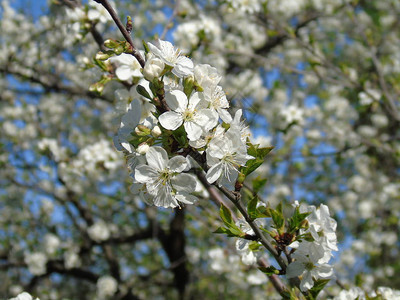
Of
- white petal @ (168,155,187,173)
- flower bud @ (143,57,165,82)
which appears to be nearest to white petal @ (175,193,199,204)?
white petal @ (168,155,187,173)

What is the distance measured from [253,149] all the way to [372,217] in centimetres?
584

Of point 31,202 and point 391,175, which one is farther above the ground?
point 31,202

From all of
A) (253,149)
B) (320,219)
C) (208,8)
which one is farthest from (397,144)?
(253,149)

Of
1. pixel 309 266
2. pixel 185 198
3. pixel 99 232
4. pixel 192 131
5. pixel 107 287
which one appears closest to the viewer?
pixel 192 131

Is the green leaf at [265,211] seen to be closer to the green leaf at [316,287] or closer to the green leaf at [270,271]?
the green leaf at [270,271]

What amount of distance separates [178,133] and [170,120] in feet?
0.20

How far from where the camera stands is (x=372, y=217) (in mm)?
6285

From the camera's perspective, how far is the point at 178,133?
128 centimetres

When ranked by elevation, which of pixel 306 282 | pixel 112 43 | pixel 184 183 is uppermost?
pixel 112 43

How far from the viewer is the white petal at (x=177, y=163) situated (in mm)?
1275

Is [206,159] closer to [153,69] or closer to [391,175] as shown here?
[153,69]

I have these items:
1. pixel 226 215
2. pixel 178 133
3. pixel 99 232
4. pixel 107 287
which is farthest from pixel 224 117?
pixel 99 232

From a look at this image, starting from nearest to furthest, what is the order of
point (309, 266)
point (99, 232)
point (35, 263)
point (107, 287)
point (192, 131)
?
point (192, 131) < point (309, 266) < point (107, 287) < point (35, 263) < point (99, 232)

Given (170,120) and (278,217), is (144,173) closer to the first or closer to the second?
(170,120)
